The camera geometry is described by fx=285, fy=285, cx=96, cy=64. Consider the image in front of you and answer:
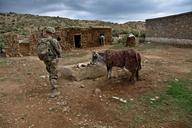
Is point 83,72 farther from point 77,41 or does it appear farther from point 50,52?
point 77,41

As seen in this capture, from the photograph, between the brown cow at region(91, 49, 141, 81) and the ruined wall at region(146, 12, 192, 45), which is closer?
the brown cow at region(91, 49, 141, 81)

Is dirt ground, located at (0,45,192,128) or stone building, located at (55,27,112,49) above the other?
stone building, located at (55,27,112,49)

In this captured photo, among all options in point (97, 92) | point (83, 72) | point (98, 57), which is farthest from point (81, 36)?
point (97, 92)

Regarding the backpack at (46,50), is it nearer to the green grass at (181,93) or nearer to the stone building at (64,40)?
the green grass at (181,93)

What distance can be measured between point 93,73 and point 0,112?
118 inches

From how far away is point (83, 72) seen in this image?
7844mm

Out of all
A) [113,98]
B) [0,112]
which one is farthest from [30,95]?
[113,98]

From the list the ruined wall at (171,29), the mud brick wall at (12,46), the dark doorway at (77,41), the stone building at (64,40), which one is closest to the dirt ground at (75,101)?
the mud brick wall at (12,46)

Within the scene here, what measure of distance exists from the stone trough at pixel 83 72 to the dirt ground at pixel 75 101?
0.69 ft

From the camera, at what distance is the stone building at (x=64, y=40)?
601 inches

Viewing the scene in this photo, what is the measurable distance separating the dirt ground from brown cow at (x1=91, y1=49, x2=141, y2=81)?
0.32m

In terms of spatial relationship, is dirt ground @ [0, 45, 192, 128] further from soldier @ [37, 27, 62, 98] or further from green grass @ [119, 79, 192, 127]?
soldier @ [37, 27, 62, 98]

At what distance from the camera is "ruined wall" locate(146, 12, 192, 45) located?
1789 cm

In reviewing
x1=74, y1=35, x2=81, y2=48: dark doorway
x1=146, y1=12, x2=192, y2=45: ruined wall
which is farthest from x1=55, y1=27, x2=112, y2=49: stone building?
x1=146, y1=12, x2=192, y2=45: ruined wall
